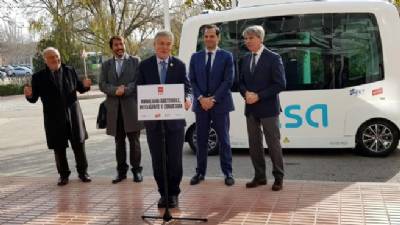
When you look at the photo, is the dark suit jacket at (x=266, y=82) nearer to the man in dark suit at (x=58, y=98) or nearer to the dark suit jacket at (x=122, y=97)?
the dark suit jacket at (x=122, y=97)

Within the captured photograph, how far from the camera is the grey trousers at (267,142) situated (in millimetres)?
6539

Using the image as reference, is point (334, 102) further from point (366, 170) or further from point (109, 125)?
point (109, 125)

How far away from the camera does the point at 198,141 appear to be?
23.3ft

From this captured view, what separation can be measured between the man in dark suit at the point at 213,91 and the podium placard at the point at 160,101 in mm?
1446

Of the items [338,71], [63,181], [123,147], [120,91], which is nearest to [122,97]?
[120,91]

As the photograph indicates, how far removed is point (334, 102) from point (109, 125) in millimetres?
3823

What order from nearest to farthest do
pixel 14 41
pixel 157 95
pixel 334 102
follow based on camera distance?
1. pixel 157 95
2. pixel 334 102
3. pixel 14 41

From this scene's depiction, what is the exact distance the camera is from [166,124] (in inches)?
230

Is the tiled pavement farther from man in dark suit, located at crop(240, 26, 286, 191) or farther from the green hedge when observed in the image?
the green hedge

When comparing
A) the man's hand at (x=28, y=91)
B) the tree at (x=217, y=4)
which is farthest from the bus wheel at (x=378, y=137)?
the tree at (x=217, y=4)

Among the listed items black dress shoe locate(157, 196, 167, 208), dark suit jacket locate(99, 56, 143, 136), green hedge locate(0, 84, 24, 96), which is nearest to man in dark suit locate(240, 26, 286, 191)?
black dress shoe locate(157, 196, 167, 208)

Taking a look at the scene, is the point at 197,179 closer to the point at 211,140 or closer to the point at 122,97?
the point at 122,97

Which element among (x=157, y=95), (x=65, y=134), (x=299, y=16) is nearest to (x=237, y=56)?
(x=299, y=16)

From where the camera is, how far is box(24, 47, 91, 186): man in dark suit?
7.20 metres
